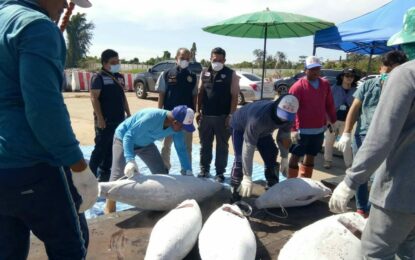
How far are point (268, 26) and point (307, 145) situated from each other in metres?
2.58

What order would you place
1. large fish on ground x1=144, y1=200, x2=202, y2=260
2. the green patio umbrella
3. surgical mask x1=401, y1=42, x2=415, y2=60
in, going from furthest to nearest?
the green patio umbrella → large fish on ground x1=144, y1=200, x2=202, y2=260 → surgical mask x1=401, y1=42, x2=415, y2=60

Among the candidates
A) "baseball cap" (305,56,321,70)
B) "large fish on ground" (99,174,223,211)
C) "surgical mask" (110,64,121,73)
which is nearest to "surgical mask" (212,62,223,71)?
"baseball cap" (305,56,321,70)

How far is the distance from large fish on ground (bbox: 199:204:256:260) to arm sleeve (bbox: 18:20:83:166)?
4.04 feet

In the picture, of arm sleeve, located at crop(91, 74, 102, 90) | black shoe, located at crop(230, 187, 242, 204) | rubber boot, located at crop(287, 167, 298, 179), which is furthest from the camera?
rubber boot, located at crop(287, 167, 298, 179)

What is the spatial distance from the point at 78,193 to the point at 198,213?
1.34m

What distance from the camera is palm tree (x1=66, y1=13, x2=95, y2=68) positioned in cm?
5447

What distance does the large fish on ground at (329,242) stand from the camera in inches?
94.0

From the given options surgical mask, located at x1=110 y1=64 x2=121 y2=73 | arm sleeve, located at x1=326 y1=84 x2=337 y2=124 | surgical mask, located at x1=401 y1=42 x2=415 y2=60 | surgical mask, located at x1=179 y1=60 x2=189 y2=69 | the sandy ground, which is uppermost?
surgical mask, located at x1=401 y1=42 x2=415 y2=60

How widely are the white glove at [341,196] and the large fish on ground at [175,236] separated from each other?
105 cm

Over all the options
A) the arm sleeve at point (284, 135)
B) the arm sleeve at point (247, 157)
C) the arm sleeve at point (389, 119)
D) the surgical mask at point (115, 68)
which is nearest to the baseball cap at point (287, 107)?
the arm sleeve at point (247, 157)

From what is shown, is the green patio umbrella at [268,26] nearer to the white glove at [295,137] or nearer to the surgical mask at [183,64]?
the surgical mask at [183,64]

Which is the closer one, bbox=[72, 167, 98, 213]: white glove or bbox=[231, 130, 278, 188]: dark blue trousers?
bbox=[72, 167, 98, 213]: white glove

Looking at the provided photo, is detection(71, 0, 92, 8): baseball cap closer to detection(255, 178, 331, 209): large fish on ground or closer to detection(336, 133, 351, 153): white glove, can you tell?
detection(255, 178, 331, 209): large fish on ground

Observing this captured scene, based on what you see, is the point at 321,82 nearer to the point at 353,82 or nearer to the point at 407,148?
the point at 353,82
